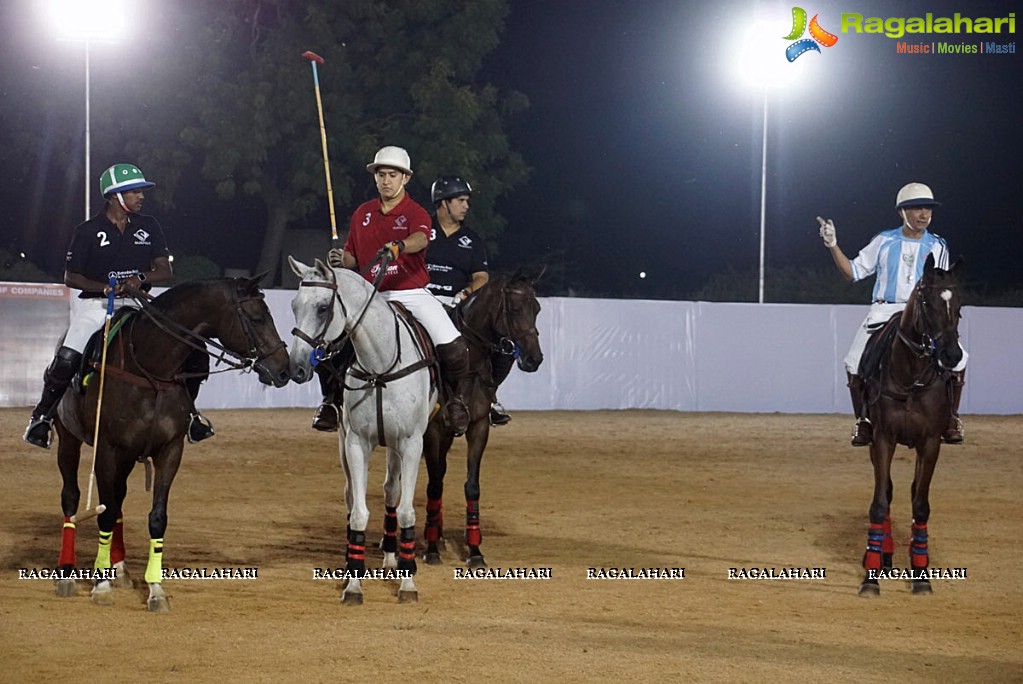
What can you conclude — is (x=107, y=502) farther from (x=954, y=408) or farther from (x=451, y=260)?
(x=954, y=408)

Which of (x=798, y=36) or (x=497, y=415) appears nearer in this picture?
(x=497, y=415)

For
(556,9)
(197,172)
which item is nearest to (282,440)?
(197,172)

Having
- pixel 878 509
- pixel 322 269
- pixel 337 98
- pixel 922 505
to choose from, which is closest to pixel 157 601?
pixel 322 269

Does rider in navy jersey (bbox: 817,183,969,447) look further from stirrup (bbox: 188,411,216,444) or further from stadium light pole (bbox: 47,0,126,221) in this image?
Result: stadium light pole (bbox: 47,0,126,221)

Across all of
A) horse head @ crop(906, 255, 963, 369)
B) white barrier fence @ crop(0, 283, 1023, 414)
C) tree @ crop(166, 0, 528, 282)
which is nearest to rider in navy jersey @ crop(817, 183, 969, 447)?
horse head @ crop(906, 255, 963, 369)

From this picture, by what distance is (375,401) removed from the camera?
352 inches

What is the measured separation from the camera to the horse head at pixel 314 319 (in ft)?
26.7

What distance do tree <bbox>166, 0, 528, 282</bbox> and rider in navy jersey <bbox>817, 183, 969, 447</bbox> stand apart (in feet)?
95.2

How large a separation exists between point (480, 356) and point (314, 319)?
2.71 metres

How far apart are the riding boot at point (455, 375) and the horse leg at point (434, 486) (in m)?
0.63

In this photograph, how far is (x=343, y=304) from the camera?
853cm

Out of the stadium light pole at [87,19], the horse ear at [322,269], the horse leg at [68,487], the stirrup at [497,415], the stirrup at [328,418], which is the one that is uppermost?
the stadium light pole at [87,19]

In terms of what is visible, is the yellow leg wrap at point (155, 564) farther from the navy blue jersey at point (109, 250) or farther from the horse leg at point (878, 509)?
the horse leg at point (878, 509)

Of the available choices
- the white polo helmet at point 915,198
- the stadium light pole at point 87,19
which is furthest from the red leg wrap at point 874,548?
the stadium light pole at point 87,19
